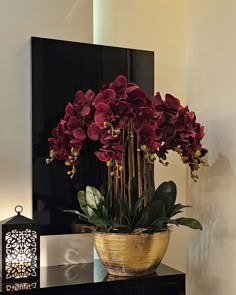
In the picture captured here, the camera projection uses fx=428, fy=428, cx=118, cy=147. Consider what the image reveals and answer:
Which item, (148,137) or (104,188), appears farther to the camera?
(104,188)

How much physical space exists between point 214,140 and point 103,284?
0.71 meters

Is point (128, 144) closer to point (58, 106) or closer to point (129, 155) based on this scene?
point (129, 155)

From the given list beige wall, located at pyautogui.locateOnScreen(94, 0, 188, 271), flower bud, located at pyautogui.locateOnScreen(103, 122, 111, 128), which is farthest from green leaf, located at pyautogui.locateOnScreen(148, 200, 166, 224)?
beige wall, located at pyautogui.locateOnScreen(94, 0, 188, 271)

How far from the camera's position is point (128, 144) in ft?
4.78

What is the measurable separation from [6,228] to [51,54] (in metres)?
0.67

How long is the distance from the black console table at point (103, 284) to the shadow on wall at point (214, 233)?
0.24m

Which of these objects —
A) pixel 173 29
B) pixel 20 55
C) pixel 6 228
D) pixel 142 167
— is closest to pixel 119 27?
pixel 173 29

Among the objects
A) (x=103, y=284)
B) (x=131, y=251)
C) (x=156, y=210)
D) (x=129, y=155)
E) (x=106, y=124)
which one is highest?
(x=106, y=124)

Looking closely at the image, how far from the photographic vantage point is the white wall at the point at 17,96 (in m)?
1.57

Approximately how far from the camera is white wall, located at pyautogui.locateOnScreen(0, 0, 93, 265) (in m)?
1.57

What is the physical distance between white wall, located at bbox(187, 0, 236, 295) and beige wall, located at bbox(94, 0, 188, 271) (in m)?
0.04

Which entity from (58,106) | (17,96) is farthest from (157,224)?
(17,96)

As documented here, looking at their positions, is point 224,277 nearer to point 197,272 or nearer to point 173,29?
point 197,272

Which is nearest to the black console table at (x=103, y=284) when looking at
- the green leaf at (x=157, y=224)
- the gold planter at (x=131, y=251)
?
the gold planter at (x=131, y=251)
